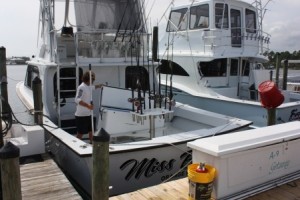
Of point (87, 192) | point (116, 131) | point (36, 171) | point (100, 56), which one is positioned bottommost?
point (87, 192)

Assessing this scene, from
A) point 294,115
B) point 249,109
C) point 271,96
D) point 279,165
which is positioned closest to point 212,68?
point 249,109

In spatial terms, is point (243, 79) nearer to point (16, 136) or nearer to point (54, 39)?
point (54, 39)

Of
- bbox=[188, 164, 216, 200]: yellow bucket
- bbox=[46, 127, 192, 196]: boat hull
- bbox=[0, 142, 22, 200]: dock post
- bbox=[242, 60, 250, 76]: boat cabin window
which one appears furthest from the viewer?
bbox=[242, 60, 250, 76]: boat cabin window

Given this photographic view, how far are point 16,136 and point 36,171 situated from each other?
1.53 m

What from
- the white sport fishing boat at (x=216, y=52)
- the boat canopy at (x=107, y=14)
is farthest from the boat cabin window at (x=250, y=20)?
the boat canopy at (x=107, y=14)

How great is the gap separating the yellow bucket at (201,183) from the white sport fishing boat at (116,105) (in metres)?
0.90

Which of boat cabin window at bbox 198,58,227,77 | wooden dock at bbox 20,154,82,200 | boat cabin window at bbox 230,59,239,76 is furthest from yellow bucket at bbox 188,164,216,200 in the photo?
boat cabin window at bbox 230,59,239,76

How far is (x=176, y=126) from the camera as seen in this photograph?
730 cm

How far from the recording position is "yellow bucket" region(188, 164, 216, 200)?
342 centimetres

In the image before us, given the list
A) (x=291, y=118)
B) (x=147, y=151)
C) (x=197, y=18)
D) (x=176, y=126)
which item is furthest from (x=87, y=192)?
(x=197, y=18)

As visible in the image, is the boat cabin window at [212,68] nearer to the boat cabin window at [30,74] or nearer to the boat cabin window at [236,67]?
the boat cabin window at [236,67]

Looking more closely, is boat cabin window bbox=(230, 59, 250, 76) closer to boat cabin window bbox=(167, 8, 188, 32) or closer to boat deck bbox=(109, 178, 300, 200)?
boat cabin window bbox=(167, 8, 188, 32)

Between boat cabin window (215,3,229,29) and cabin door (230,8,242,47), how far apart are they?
1.09ft

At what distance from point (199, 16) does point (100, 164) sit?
764 cm
